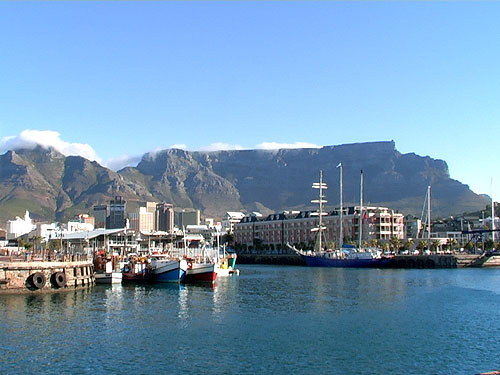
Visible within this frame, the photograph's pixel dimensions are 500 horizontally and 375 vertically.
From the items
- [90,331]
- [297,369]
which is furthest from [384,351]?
[90,331]

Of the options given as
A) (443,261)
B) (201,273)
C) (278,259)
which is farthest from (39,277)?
(278,259)

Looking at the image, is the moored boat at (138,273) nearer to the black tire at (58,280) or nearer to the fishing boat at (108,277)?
the fishing boat at (108,277)

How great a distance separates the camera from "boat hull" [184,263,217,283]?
84625 mm

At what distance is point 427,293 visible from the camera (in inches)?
2876

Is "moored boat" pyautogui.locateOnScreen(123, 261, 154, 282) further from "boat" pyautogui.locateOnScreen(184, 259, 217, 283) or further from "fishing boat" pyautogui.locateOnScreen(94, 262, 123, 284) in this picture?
"boat" pyautogui.locateOnScreen(184, 259, 217, 283)

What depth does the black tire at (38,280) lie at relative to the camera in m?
65.3

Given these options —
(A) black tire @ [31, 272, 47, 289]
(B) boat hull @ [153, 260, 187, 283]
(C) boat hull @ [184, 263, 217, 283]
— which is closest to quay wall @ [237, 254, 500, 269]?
(C) boat hull @ [184, 263, 217, 283]

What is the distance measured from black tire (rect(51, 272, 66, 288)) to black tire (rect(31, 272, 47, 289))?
155cm

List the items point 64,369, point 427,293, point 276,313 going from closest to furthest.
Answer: point 64,369, point 276,313, point 427,293

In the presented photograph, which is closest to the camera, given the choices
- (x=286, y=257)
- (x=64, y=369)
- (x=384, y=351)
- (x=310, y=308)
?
(x=64, y=369)

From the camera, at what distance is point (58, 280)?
68312 mm

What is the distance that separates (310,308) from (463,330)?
1613 centimetres

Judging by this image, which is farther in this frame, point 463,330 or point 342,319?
point 342,319

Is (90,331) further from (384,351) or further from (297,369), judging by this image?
(384,351)
